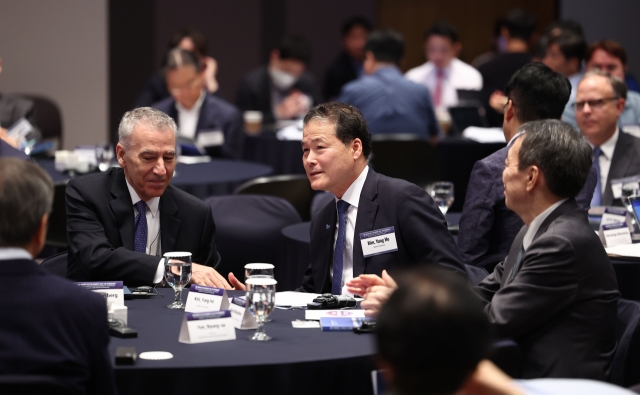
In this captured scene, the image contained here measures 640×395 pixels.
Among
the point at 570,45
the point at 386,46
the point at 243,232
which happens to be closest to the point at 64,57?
the point at 386,46

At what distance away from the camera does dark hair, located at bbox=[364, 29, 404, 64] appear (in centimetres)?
789

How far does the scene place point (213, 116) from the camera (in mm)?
7379

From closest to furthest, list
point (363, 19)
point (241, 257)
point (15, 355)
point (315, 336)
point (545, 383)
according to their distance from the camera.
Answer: point (545, 383) < point (15, 355) < point (315, 336) < point (241, 257) < point (363, 19)

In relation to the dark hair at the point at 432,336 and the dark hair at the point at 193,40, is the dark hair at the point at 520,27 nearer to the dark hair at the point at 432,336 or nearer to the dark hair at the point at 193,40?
the dark hair at the point at 193,40

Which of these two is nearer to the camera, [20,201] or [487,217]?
[20,201]

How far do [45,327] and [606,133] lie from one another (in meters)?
3.91

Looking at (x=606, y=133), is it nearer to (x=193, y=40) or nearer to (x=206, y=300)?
(x=206, y=300)

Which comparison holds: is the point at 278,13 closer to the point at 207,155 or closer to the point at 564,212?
the point at 207,155

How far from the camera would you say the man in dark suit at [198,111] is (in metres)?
7.31

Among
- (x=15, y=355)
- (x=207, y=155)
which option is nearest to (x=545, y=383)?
(x=15, y=355)

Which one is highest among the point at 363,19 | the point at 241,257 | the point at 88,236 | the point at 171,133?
the point at 363,19

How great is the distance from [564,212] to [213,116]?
494 centimetres

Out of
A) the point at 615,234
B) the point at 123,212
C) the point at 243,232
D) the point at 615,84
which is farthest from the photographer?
the point at 615,84

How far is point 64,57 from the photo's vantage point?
1001cm
